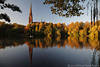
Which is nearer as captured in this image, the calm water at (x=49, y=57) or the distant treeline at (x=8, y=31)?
the calm water at (x=49, y=57)

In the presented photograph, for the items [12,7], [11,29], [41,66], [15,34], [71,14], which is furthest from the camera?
[15,34]

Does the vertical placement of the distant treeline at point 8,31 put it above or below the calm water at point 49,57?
above

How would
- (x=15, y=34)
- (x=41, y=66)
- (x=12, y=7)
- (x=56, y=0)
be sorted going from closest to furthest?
(x=12, y=7) < (x=56, y=0) < (x=41, y=66) < (x=15, y=34)

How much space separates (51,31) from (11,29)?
31.9 metres

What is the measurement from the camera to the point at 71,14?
13.4ft

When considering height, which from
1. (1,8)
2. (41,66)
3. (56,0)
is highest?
(56,0)

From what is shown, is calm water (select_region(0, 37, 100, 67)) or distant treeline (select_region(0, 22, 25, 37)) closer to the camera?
calm water (select_region(0, 37, 100, 67))

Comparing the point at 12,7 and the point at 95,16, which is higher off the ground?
the point at 12,7

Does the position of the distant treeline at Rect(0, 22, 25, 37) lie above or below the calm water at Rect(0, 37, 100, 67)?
above

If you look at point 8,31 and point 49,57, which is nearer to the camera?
point 49,57

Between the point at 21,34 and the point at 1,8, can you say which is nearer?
the point at 1,8

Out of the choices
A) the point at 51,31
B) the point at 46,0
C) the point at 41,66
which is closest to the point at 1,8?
the point at 46,0

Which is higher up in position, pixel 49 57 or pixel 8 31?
pixel 8 31

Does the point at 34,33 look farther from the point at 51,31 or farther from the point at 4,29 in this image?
the point at 4,29
